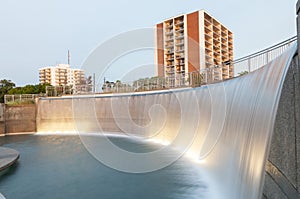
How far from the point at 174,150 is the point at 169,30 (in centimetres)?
4215

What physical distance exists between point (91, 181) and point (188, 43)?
4040cm

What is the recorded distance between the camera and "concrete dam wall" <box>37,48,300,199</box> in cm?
303

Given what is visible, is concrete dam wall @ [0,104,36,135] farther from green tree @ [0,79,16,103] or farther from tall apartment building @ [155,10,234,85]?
tall apartment building @ [155,10,234,85]

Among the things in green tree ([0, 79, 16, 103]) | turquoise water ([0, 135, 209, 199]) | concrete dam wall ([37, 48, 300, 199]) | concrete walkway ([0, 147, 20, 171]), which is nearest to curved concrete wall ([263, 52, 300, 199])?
concrete dam wall ([37, 48, 300, 199])

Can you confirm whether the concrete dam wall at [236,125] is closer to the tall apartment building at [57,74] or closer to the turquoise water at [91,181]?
the turquoise water at [91,181]

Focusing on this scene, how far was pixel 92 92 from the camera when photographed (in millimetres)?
19984

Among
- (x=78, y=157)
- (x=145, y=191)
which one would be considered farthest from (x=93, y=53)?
(x=145, y=191)

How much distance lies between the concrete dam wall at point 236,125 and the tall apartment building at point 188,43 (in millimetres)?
26583

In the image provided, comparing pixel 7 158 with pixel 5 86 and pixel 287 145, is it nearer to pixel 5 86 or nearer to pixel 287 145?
pixel 287 145

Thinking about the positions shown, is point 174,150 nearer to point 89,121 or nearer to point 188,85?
point 188,85

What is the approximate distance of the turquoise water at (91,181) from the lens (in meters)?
5.91

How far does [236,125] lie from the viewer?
6.05 metres

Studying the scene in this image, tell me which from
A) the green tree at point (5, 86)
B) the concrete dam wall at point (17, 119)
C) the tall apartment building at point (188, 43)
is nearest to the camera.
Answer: the concrete dam wall at point (17, 119)

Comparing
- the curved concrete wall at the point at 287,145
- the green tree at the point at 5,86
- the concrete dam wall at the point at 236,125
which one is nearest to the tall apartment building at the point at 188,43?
the green tree at the point at 5,86
